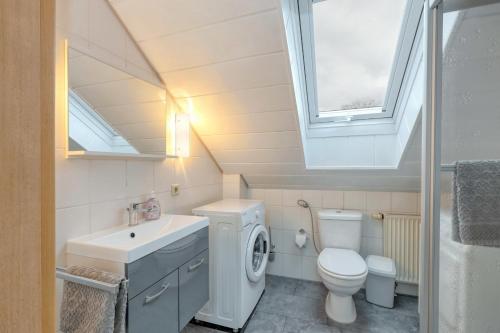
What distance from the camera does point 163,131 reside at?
68.4 inches

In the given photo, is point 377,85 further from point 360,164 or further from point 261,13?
point 261,13

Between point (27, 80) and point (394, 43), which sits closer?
point (27, 80)

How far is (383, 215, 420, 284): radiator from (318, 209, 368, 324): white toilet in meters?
0.31

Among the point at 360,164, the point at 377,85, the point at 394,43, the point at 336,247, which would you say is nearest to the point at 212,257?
the point at 336,247

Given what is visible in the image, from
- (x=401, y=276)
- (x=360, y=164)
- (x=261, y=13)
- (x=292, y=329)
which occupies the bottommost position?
(x=292, y=329)

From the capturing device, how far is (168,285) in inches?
47.3

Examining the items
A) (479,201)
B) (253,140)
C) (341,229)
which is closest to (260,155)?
(253,140)

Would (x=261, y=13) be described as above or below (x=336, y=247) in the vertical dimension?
above

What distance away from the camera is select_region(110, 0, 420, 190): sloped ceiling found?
4.23ft

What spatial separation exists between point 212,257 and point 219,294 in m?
0.28

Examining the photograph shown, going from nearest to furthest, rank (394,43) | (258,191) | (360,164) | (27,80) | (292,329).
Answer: (27,80), (394,43), (292,329), (360,164), (258,191)

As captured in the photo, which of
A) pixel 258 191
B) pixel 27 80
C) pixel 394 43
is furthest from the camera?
pixel 258 191

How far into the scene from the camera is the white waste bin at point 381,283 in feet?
6.81

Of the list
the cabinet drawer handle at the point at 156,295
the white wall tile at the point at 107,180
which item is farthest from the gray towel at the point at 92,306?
the white wall tile at the point at 107,180
